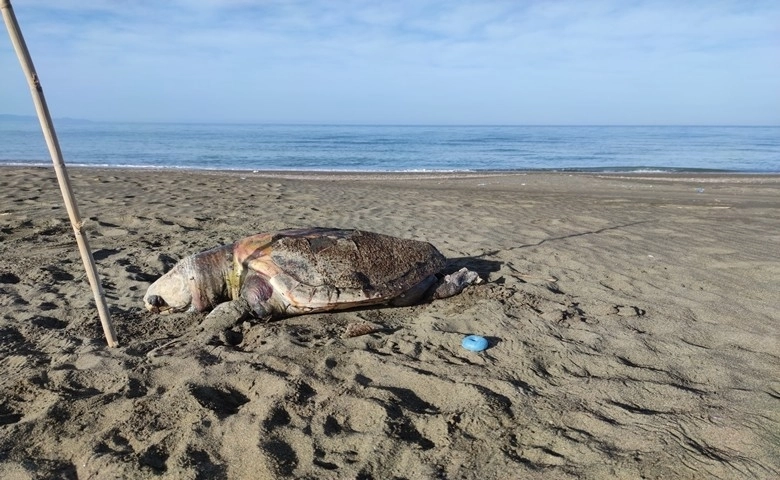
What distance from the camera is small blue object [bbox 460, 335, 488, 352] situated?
3438 mm

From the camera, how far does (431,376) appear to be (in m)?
3.04

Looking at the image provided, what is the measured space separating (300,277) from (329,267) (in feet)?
0.80

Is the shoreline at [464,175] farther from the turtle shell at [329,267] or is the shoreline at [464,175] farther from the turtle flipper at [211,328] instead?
the turtle flipper at [211,328]

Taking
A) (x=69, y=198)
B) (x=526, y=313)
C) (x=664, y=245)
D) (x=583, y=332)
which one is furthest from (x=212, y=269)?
(x=664, y=245)

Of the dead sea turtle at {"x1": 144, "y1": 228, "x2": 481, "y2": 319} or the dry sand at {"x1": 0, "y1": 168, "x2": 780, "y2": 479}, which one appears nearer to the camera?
the dry sand at {"x1": 0, "y1": 168, "x2": 780, "y2": 479}

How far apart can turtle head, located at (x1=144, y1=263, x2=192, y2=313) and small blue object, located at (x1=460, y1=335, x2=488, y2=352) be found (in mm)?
2313

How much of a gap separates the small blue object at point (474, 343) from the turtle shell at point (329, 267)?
0.88 meters

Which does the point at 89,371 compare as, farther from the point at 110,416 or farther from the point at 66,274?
the point at 66,274

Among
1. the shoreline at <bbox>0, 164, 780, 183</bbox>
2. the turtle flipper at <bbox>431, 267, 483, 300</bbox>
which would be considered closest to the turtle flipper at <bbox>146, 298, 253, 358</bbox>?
the turtle flipper at <bbox>431, 267, 483, 300</bbox>

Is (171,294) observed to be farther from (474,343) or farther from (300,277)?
(474,343)

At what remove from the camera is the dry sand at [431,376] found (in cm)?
232

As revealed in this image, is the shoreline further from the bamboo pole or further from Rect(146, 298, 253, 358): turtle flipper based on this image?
the bamboo pole

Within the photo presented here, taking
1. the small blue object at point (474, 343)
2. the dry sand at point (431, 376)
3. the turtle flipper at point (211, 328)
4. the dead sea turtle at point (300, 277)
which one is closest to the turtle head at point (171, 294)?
the dead sea turtle at point (300, 277)

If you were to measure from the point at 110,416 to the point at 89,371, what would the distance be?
2.08 ft
